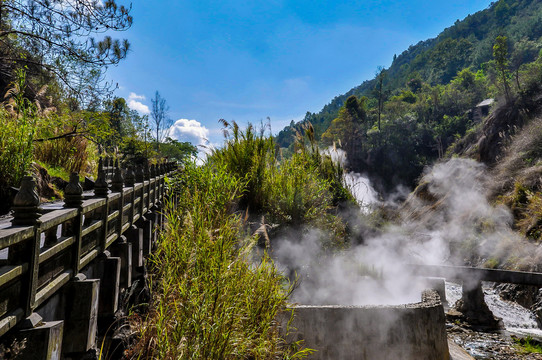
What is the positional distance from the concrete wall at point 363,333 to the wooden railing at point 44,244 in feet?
8.86

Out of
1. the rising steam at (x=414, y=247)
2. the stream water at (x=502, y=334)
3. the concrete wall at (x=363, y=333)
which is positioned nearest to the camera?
the concrete wall at (x=363, y=333)

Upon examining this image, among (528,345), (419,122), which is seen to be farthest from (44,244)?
(419,122)

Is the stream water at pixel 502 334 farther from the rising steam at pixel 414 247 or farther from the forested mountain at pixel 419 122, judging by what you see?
the forested mountain at pixel 419 122

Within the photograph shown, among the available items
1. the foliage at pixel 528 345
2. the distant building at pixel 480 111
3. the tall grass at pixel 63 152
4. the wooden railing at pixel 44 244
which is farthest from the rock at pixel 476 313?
the distant building at pixel 480 111

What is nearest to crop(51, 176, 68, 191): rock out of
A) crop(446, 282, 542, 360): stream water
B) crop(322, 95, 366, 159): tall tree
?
crop(446, 282, 542, 360): stream water

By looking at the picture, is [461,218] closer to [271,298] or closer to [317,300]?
[317,300]

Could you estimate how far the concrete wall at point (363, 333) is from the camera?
167 inches

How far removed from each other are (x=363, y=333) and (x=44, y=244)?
3900 millimetres

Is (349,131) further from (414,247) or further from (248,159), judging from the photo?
(248,159)

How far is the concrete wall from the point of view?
424cm

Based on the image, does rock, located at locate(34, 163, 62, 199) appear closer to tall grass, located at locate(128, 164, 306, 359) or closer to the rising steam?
tall grass, located at locate(128, 164, 306, 359)

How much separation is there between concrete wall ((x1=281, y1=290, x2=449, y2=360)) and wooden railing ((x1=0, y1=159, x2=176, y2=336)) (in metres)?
2.70

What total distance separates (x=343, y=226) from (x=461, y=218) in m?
14.4

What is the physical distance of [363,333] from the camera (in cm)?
427
